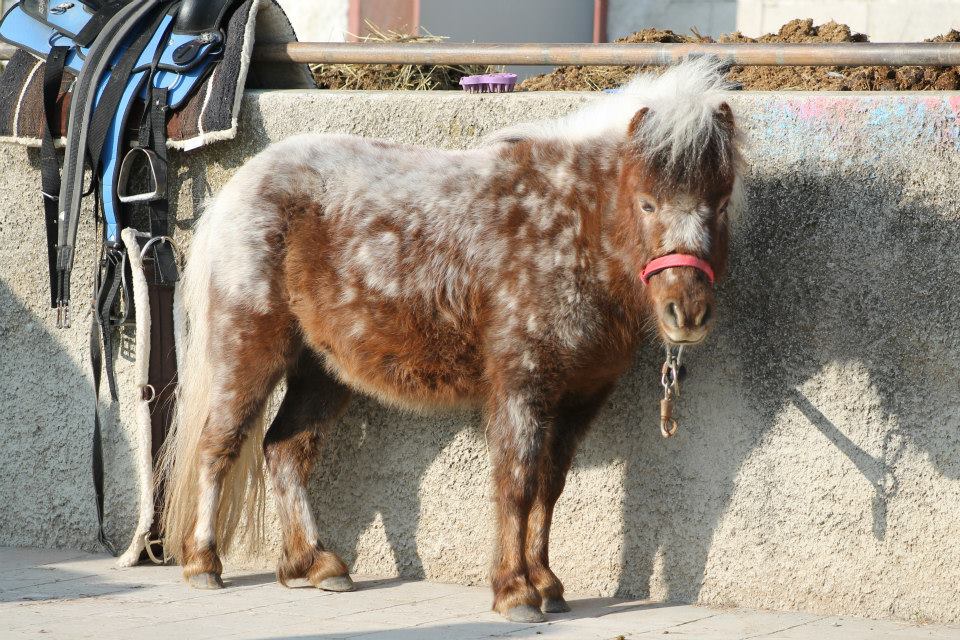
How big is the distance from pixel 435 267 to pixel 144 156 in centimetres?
153

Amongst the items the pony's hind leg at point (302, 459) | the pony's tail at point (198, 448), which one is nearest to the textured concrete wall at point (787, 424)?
the pony's hind leg at point (302, 459)

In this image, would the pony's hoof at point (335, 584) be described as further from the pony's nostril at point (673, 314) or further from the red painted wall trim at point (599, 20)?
the red painted wall trim at point (599, 20)

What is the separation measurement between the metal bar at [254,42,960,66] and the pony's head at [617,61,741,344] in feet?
1.64

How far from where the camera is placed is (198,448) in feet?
15.2

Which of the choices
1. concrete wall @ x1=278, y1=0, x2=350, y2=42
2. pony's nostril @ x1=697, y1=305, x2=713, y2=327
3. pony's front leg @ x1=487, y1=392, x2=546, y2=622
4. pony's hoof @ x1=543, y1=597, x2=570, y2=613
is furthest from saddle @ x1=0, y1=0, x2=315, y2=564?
concrete wall @ x1=278, y1=0, x2=350, y2=42

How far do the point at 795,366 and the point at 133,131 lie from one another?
273 cm

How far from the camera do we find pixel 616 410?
175 inches

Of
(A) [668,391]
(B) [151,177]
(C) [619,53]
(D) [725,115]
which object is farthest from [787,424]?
(B) [151,177]

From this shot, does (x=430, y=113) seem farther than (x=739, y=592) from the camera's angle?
Yes

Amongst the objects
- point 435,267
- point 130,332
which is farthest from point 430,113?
point 130,332

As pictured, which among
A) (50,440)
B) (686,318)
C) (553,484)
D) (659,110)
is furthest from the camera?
(50,440)

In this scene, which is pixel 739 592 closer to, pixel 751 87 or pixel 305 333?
pixel 305 333

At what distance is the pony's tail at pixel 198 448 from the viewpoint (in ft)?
15.2

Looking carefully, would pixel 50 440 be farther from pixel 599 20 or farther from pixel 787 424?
pixel 599 20
